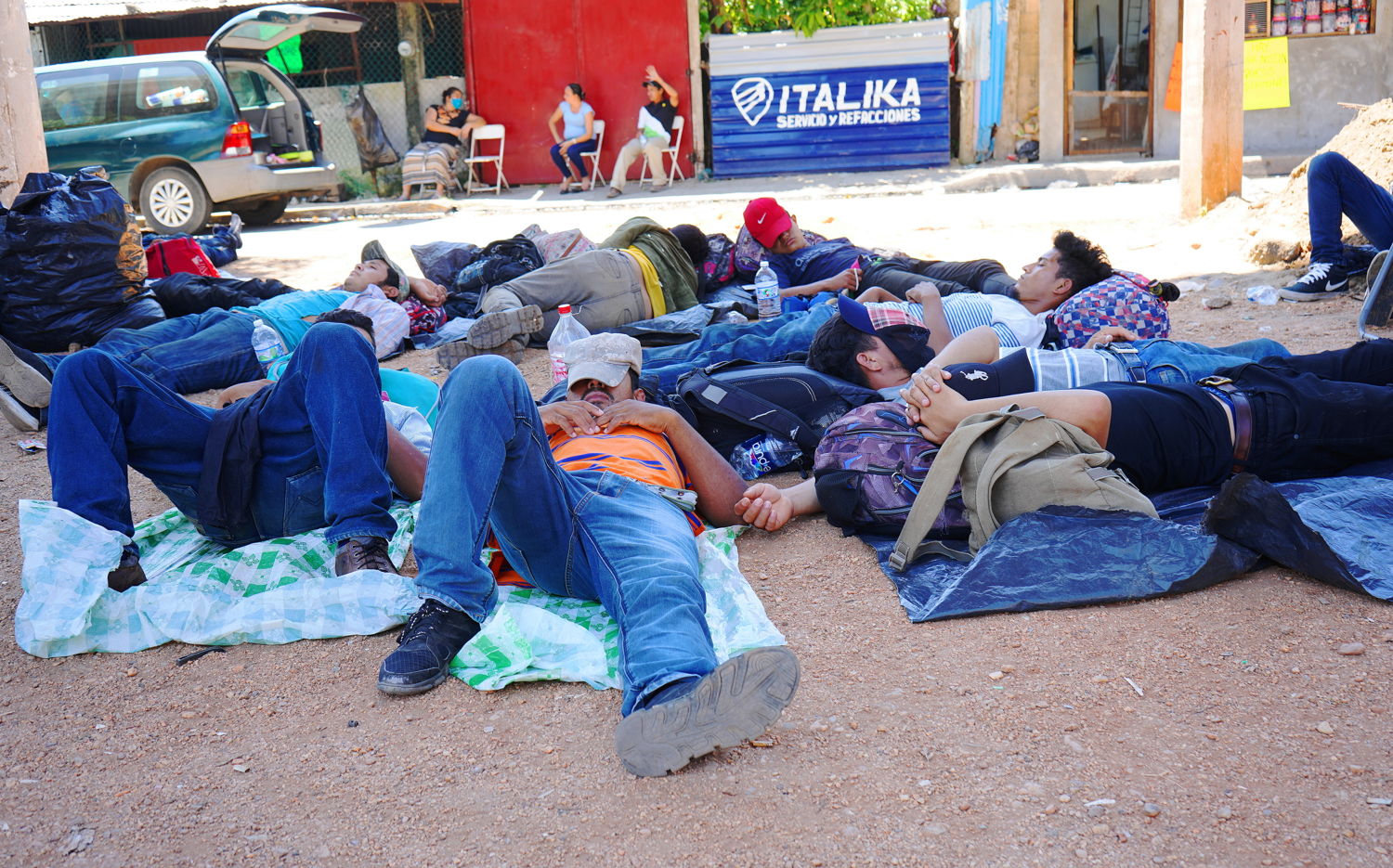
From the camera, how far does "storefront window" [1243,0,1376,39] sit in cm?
1214

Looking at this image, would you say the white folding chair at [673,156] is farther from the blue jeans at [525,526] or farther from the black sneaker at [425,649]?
the black sneaker at [425,649]

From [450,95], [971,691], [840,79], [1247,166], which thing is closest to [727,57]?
[840,79]

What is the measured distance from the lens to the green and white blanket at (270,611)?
2527mm

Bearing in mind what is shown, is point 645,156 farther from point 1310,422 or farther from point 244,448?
point 1310,422

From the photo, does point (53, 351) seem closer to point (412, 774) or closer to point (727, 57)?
point (412, 774)

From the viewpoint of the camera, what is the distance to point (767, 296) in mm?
5941

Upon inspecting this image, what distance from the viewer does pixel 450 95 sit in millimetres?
15164

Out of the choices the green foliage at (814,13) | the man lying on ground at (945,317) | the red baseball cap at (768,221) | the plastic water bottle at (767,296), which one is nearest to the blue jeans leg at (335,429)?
the man lying on ground at (945,317)

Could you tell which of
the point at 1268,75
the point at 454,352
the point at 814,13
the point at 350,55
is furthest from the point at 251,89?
the point at 1268,75

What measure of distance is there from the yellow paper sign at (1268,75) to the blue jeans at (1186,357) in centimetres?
568

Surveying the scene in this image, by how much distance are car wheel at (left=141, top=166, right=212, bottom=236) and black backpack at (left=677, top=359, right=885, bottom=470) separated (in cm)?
966

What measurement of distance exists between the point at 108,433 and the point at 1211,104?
304 inches

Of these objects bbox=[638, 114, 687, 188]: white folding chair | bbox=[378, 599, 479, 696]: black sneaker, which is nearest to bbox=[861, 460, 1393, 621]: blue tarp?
bbox=[378, 599, 479, 696]: black sneaker

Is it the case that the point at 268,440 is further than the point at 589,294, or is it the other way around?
the point at 589,294
